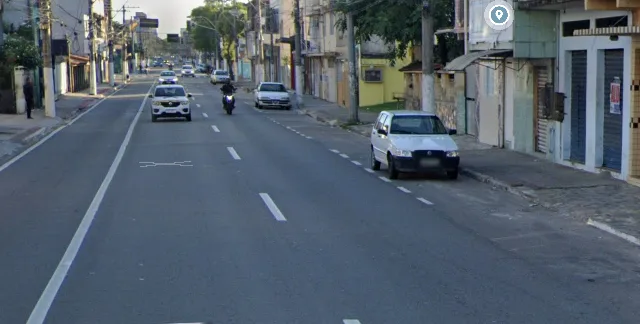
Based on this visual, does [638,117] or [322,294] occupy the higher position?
[638,117]

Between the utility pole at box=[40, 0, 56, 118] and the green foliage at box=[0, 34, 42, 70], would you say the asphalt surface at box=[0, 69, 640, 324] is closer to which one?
the utility pole at box=[40, 0, 56, 118]

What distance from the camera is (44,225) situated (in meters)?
14.4

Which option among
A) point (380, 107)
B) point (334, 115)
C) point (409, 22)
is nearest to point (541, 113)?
point (409, 22)

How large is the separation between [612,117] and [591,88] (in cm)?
95

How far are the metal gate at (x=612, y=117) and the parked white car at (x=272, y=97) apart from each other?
3198 centimetres

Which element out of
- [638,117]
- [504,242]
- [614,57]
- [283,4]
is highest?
[283,4]

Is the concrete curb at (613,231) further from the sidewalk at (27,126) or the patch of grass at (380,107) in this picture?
the patch of grass at (380,107)

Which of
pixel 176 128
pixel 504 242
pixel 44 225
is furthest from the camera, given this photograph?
pixel 176 128

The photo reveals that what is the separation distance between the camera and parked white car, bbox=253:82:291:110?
50.8 metres

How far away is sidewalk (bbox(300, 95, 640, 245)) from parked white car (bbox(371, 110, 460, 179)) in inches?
42.3

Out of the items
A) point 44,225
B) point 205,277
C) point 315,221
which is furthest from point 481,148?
Answer: point 205,277

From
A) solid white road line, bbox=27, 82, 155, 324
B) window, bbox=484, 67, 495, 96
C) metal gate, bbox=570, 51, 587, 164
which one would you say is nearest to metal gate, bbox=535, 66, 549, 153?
metal gate, bbox=570, 51, 587, 164

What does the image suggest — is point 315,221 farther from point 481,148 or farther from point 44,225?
point 481,148

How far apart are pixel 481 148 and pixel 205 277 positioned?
17243 mm
